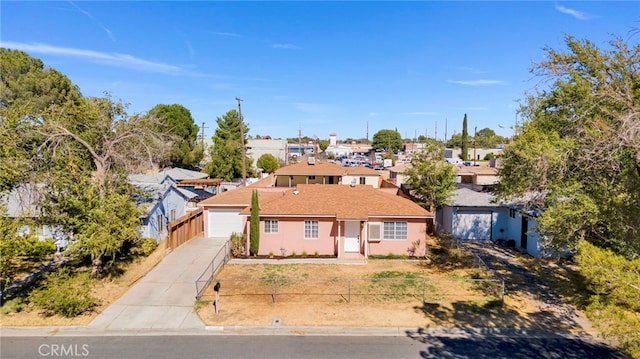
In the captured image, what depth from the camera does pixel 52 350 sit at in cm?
1082

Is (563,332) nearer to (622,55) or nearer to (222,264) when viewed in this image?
(622,55)

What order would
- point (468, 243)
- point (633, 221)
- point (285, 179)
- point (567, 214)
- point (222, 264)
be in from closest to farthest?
point (633, 221)
point (567, 214)
point (222, 264)
point (468, 243)
point (285, 179)

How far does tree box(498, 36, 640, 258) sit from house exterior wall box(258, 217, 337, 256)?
966cm

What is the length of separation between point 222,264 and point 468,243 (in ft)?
50.6

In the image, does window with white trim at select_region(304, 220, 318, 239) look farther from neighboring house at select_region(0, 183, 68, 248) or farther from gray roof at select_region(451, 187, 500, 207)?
neighboring house at select_region(0, 183, 68, 248)

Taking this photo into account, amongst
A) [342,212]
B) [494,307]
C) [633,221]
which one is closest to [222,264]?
[342,212]

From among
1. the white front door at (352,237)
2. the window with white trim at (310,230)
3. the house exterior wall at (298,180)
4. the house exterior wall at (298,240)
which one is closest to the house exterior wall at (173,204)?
the house exterior wall at (298,240)

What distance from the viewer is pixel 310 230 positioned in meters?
20.6

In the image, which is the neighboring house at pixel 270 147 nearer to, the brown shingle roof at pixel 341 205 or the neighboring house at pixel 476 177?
the neighboring house at pixel 476 177

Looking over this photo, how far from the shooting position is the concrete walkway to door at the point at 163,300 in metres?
12.5

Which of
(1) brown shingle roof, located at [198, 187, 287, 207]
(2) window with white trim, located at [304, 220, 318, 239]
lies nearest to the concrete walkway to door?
(1) brown shingle roof, located at [198, 187, 287, 207]

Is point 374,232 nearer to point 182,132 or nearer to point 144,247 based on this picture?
point 144,247

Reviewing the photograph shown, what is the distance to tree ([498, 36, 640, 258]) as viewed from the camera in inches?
398

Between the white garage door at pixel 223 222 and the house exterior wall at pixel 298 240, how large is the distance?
14.8 feet
